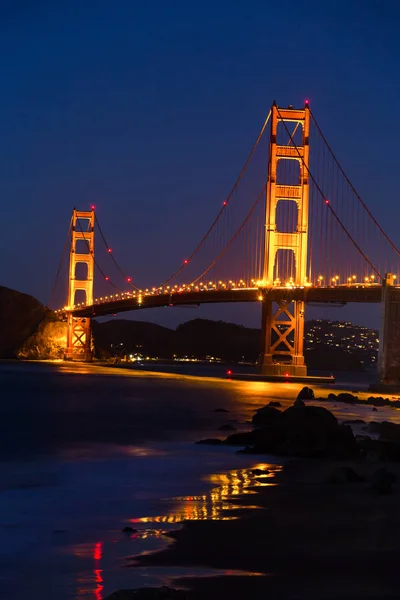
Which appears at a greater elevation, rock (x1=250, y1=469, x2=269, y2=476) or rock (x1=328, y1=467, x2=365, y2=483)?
rock (x1=328, y1=467, x2=365, y2=483)

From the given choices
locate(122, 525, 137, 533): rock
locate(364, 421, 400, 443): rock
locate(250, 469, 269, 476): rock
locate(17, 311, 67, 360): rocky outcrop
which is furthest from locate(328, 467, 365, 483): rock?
locate(17, 311, 67, 360): rocky outcrop

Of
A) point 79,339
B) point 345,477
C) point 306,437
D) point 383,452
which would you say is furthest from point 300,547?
point 79,339

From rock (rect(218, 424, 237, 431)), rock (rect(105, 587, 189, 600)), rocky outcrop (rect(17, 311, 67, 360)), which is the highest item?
rocky outcrop (rect(17, 311, 67, 360))

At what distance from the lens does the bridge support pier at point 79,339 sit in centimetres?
8050

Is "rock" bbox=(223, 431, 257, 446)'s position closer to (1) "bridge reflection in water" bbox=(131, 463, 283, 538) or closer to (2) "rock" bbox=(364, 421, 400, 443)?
(2) "rock" bbox=(364, 421, 400, 443)

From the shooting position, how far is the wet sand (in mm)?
6203

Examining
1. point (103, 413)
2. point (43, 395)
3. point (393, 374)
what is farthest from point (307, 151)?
point (103, 413)

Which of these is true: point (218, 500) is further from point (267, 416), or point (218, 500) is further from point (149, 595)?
point (267, 416)

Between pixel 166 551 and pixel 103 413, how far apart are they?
67.7ft

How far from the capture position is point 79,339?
276ft

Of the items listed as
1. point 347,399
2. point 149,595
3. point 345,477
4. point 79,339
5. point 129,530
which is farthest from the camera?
point 79,339

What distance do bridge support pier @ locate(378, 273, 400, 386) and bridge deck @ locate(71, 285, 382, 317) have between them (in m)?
1.18

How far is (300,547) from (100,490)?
400 cm

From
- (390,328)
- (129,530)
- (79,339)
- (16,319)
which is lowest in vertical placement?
(129,530)
